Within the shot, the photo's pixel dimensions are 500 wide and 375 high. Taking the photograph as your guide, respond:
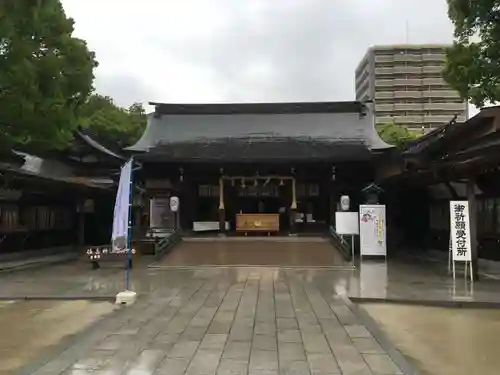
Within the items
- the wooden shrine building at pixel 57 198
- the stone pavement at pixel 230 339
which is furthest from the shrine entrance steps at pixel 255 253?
the stone pavement at pixel 230 339

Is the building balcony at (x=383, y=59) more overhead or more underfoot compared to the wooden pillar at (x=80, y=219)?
more overhead

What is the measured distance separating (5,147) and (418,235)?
53.6 ft

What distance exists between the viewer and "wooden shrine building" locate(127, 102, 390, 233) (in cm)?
2325

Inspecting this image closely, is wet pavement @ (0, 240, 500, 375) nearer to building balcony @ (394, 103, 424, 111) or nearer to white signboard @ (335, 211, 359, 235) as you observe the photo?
white signboard @ (335, 211, 359, 235)

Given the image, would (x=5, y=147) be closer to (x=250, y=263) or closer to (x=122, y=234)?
(x=122, y=234)

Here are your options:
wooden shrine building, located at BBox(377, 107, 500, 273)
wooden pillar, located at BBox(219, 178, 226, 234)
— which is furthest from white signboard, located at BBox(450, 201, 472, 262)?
wooden pillar, located at BBox(219, 178, 226, 234)

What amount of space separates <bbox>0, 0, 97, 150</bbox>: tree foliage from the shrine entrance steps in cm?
527

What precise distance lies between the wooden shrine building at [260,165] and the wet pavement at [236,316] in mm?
8441

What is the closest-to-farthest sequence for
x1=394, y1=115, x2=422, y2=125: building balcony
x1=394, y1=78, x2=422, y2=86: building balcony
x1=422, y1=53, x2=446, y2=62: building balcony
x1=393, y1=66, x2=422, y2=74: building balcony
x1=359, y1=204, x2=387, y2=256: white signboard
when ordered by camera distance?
x1=359, y1=204, x2=387, y2=256: white signboard
x1=394, y1=115, x2=422, y2=125: building balcony
x1=394, y1=78, x2=422, y2=86: building balcony
x1=422, y1=53, x2=446, y2=62: building balcony
x1=393, y1=66, x2=422, y2=74: building balcony

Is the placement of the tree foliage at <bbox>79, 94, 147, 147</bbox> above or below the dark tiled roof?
above

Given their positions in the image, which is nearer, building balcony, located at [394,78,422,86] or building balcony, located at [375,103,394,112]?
building balcony, located at [375,103,394,112]

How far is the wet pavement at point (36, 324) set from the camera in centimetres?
609

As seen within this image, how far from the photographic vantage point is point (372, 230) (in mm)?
17734

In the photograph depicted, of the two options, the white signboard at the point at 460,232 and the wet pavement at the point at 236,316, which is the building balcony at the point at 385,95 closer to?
the wet pavement at the point at 236,316
